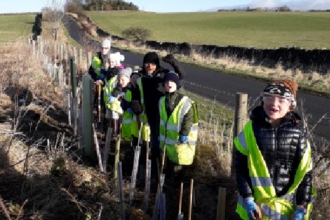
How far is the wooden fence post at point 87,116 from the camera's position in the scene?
6.36 m

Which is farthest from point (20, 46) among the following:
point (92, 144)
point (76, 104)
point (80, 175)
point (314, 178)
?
point (314, 178)

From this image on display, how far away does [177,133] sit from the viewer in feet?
15.9

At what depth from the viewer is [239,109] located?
14.5ft

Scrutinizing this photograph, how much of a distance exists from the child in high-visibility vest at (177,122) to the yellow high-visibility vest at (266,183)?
5.57ft

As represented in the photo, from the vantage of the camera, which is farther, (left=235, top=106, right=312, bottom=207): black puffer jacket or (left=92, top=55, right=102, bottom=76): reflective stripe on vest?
(left=92, top=55, right=102, bottom=76): reflective stripe on vest

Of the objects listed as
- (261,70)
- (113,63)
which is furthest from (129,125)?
(261,70)

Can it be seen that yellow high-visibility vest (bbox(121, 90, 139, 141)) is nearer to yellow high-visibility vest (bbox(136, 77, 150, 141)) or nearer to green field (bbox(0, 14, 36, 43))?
yellow high-visibility vest (bbox(136, 77, 150, 141))

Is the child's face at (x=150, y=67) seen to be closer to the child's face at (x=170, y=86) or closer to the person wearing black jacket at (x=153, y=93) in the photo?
the person wearing black jacket at (x=153, y=93)

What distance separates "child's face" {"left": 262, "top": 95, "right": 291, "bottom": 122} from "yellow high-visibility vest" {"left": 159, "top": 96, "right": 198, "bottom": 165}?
1868mm

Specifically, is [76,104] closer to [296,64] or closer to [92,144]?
[92,144]

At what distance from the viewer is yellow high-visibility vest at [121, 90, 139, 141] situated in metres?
5.77

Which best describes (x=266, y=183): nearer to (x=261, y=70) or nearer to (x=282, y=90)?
(x=282, y=90)

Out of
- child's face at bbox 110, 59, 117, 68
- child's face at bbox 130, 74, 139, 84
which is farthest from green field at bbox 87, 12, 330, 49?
child's face at bbox 130, 74, 139, 84

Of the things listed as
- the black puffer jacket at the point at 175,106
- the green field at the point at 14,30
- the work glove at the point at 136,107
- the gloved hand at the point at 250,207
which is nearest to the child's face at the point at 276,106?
the gloved hand at the point at 250,207
